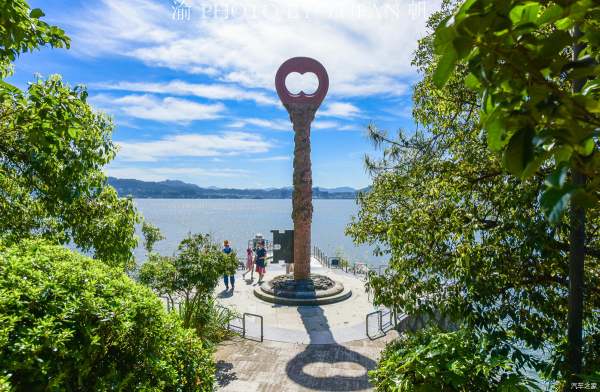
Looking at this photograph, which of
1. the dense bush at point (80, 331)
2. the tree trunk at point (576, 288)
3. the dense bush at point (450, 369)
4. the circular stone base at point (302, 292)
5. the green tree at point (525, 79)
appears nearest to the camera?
the green tree at point (525, 79)

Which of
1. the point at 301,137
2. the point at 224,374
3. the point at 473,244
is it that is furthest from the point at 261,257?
the point at 473,244

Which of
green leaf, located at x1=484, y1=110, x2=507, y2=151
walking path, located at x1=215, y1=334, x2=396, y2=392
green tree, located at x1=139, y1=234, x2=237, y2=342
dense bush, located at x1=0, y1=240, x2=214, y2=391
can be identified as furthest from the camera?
green tree, located at x1=139, y1=234, x2=237, y2=342

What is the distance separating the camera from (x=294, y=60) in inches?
639

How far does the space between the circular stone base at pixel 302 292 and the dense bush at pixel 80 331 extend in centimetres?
1011

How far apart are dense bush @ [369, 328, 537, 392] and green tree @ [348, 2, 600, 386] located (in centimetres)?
26

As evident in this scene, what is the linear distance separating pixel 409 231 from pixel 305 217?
11.0 meters

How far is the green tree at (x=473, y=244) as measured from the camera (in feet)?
14.6

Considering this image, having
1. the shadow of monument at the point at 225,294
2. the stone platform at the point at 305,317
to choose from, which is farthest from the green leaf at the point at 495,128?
the shadow of monument at the point at 225,294

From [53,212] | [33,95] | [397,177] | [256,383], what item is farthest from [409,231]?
[53,212]

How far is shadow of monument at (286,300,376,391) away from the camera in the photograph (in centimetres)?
804

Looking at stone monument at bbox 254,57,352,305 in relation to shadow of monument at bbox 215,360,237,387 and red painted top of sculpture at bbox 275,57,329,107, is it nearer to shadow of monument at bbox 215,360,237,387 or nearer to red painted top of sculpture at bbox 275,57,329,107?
red painted top of sculpture at bbox 275,57,329,107

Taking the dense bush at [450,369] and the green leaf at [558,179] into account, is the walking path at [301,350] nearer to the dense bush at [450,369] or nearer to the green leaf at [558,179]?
the dense bush at [450,369]

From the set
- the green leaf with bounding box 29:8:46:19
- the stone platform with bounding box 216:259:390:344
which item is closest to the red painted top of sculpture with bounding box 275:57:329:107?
the stone platform with bounding box 216:259:390:344

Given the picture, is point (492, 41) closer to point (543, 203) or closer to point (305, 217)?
point (543, 203)
